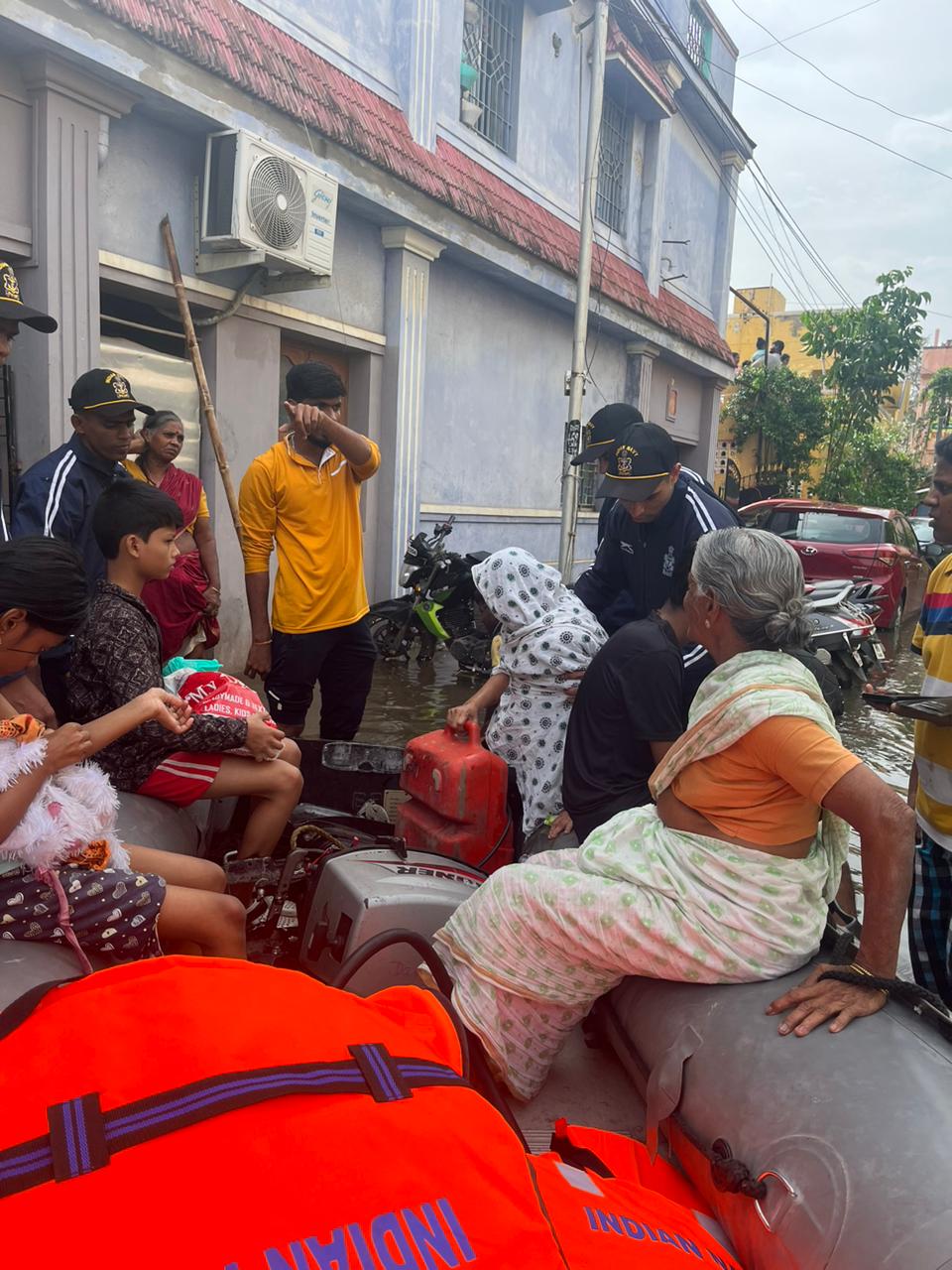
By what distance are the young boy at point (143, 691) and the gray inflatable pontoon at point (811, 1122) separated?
4.49 ft

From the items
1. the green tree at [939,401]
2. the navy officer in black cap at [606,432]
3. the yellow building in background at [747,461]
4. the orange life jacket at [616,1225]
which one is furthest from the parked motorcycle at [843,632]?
the green tree at [939,401]

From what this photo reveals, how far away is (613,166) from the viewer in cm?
1206

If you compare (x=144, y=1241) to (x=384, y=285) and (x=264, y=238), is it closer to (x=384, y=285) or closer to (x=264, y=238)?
(x=264, y=238)

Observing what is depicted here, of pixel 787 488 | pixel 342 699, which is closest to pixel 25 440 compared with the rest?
pixel 342 699

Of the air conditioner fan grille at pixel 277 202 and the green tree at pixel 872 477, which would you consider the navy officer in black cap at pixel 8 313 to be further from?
the green tree at pixel 872 477

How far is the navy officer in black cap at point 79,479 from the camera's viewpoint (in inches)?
114

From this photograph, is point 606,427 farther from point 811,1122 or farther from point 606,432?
point 811,1122

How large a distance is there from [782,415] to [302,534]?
19.0 metres

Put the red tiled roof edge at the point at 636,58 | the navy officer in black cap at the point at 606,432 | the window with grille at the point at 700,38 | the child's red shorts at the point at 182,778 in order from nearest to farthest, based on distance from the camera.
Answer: the child's red shorts at the point at 182,778 < the navy officer in black cap at the point at 606,432 < the red tiled roof edge at the point at 636,58 < the window with grille at the point at 700,38

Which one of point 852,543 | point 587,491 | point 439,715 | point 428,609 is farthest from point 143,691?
point 587,491

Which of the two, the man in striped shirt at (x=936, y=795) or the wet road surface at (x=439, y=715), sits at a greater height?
the man in striped shirt at (x=936, y=795)

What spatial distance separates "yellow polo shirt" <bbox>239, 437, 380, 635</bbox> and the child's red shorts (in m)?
1.21

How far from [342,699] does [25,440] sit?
2.42 m

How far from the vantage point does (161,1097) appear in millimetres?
1026
